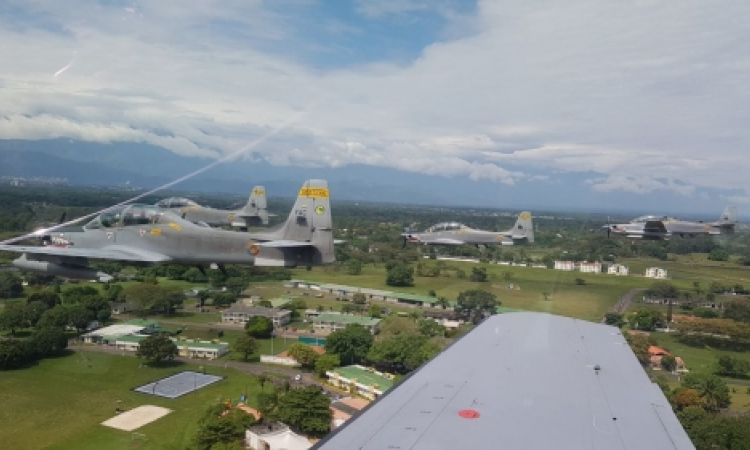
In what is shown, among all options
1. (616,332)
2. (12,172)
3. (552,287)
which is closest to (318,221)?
(616,332)

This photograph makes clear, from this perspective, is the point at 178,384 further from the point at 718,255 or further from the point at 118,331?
the point at 718,255

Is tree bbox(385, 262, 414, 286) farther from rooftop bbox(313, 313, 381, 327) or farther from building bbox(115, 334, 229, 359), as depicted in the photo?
building bbox(115, 334, 229, 359)

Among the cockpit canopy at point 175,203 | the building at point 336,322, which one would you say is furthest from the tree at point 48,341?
the cockpit canopy at point 175,203

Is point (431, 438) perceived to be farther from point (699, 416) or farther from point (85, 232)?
point (699, 416)

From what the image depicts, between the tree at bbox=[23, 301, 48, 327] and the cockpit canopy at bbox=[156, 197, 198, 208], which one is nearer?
the cockpit canopy at bbox=[156, 197, 198, 208]

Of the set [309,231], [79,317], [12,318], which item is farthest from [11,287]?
[309,231]

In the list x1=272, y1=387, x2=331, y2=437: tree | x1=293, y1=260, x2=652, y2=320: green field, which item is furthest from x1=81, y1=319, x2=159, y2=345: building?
x1=272, y1=387, x2=331, y2=437: tree
